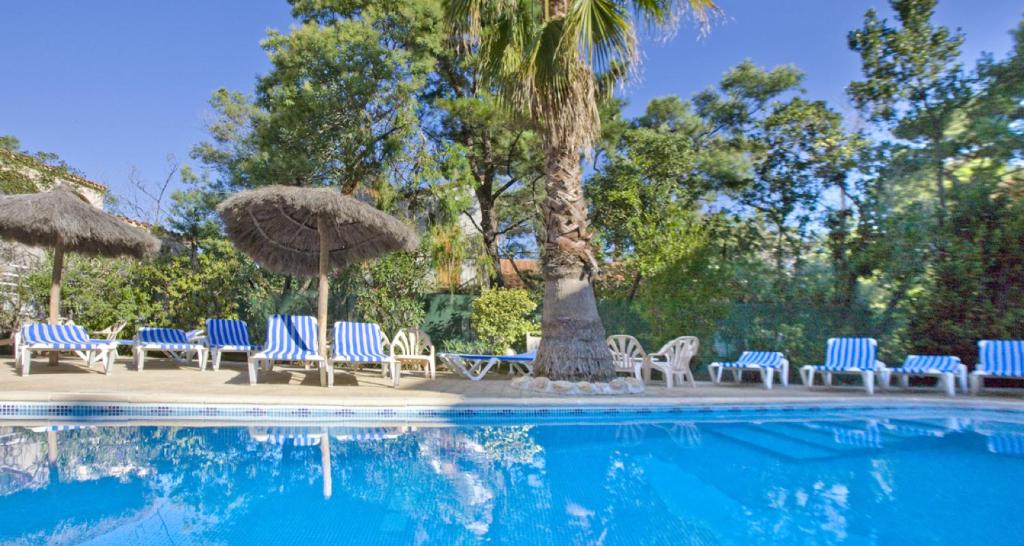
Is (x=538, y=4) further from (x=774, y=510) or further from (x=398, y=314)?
(x=774, y=510)

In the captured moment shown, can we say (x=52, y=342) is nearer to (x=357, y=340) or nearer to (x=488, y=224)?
(x=357, y=340)

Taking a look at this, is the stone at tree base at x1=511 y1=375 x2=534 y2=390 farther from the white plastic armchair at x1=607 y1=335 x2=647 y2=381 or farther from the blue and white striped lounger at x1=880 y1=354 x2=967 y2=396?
the blue and white striped lounger at x1=880 y1=354 x2=967 y2=396

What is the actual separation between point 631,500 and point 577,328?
13.7 feet

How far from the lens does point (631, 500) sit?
386cm

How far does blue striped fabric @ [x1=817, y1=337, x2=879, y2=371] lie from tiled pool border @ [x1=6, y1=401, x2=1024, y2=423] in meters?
1.14

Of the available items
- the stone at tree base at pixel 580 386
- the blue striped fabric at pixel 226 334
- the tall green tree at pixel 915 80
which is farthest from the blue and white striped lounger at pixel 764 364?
the blue striped fabric at pixel 226 334

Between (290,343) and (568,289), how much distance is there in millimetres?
3911

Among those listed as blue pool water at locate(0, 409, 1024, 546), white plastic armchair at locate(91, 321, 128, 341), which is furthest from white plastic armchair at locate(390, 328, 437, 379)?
white plastic armchair at locate(91, 321, 128, 341)

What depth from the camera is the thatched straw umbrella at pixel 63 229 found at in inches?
349

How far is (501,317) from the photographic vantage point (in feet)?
37.5

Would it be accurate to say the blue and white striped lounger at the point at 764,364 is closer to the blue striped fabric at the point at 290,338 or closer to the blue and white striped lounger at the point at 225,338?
the blue striped fabric at the point at 290,338

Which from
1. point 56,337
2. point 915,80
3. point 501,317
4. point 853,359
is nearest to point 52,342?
point 56,337

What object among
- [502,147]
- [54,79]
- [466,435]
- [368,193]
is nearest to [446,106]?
[502,147]

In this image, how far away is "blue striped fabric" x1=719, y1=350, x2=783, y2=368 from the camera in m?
9.41
